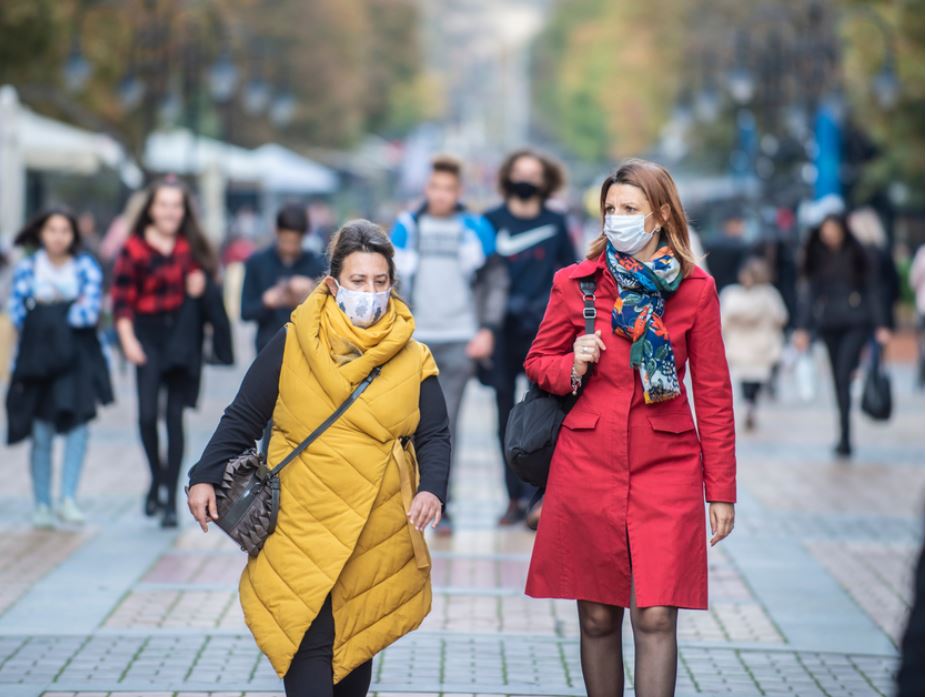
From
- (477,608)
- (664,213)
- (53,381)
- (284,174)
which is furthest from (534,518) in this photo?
(284,174)

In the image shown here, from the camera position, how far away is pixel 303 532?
470cm

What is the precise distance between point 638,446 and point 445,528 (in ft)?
15.1

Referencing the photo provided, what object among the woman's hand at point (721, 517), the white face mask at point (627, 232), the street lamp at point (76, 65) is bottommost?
the woman's hand at point (721, 517)

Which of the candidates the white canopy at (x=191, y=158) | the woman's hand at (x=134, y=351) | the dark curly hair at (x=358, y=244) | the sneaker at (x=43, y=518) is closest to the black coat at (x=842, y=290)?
the woman's hand at (x=134, y=351)

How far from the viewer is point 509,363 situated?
31.3 feet

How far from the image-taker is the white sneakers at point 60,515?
9.44m

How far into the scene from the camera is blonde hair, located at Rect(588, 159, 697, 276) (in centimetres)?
486

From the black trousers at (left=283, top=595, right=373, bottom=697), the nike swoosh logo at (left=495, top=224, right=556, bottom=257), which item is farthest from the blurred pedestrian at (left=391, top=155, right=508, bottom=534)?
the black trousers at (left=283, top=595, right=373, bottom=697)

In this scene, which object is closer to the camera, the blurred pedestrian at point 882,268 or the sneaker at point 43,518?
the sneaker at point 43,518

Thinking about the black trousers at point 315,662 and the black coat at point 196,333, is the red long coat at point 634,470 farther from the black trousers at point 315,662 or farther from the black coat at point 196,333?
the black coat at point 196,333

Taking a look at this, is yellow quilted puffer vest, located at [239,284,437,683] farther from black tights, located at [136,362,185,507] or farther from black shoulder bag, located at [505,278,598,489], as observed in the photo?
black tights, located at [136,362,185,507]

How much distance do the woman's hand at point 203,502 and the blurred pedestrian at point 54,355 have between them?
4.82 m

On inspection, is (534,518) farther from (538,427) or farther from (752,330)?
(752,330)

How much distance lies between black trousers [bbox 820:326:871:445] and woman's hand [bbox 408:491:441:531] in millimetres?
8348
